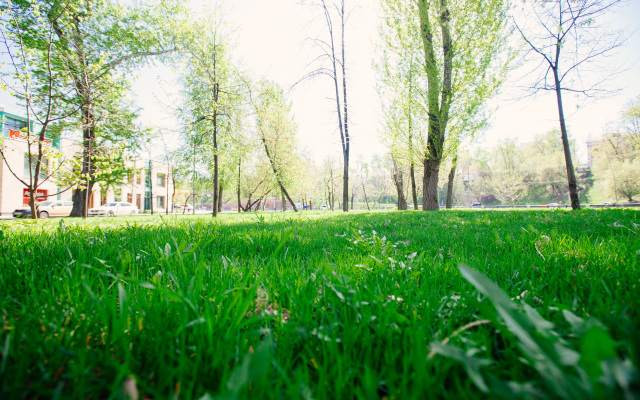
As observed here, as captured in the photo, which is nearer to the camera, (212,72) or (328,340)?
(328,340)

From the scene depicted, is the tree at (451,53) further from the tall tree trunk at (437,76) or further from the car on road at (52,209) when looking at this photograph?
the car on road at (52,209)

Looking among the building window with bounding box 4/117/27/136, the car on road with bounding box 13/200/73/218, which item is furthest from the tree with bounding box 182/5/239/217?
the car on road with bounding box 13/200/73/218

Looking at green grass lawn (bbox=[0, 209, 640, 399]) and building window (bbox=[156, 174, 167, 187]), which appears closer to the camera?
green grass lawn (bbox=[0, 209, 640, 399])

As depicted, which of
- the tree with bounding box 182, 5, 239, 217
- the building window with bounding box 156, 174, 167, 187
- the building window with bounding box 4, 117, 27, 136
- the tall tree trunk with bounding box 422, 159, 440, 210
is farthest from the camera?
the building window with bounding box 156, 174, 167, 187

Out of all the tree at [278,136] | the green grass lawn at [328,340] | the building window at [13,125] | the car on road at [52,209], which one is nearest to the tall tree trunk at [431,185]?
the green grass lawn at [328,340]

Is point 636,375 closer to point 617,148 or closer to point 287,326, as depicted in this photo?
point 287,326

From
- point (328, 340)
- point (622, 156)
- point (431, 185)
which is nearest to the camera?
point (328, 340)

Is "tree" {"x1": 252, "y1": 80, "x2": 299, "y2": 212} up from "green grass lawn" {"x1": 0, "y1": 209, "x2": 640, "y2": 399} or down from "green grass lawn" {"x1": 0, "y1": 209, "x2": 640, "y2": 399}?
up

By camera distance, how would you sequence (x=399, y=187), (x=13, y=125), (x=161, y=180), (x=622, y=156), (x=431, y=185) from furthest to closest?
(x=161, y=180), (x=622, y=156), (x=399, y=187), (x=431, y=185), (x=13, y=125)

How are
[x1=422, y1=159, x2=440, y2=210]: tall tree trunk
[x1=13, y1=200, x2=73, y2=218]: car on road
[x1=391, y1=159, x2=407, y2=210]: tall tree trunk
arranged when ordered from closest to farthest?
[x1=422, y1=159, x2=440, y2=210]: tall tree trunk, [x1=13, y1=200, x2=73, y2=218]: car on road, [x1=391, y1=159, x2=407, y2=210]: tall tree trunk

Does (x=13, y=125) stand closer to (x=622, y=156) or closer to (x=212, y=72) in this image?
(x=212, y=72)

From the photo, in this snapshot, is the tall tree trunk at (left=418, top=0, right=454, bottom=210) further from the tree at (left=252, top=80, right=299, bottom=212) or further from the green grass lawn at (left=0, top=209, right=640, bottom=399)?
the tree at (left=252, top=80, right=299, bottom=212)

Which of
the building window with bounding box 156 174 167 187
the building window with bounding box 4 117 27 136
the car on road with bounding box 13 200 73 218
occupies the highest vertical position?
the building window with bounding box 156 174 167 187

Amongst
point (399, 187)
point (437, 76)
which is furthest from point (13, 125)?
point (399, 187)
